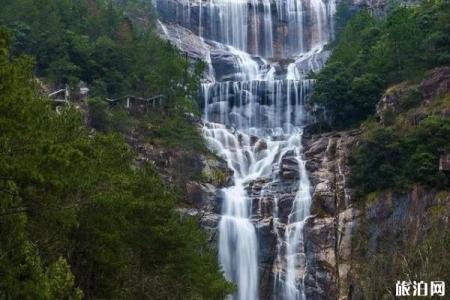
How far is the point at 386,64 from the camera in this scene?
158 ft

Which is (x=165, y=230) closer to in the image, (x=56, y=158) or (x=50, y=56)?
(x=56, y=158)

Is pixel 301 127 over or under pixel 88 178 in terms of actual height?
over

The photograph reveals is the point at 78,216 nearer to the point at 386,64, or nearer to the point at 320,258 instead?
the point at 320,258

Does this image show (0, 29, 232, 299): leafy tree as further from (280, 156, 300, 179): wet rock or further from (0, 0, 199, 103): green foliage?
(0, 0, 199, 103): green foliage

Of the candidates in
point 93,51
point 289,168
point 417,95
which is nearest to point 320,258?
point 289,168

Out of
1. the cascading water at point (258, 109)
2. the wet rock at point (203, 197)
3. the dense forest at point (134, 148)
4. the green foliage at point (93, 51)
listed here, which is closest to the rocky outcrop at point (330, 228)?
the cascading water at point (258, 109)

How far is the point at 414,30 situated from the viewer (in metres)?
47.0

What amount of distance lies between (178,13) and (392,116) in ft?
124

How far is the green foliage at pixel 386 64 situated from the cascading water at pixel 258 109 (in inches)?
168

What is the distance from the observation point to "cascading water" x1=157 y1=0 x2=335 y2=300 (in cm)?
3925

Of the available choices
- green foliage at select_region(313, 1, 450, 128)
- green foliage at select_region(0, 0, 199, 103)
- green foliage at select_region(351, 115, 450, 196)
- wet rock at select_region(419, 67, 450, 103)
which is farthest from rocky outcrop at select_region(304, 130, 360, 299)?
green foliage at select_region(0, 0, 199, 103)

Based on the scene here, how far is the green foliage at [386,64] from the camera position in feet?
151

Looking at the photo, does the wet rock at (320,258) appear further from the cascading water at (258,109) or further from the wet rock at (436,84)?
the wet rock at (436,84)

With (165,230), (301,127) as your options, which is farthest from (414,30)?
(165,230)
